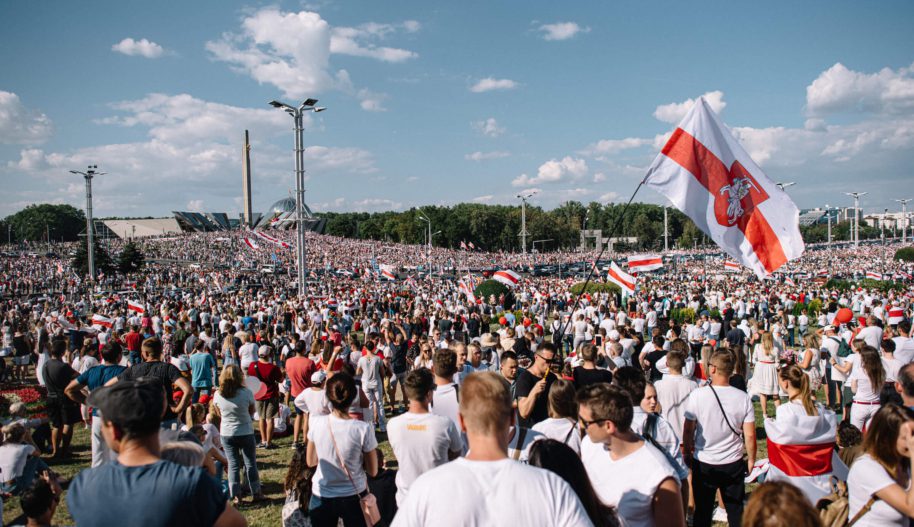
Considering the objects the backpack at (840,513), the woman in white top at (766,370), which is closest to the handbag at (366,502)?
the backpack at (840,513)

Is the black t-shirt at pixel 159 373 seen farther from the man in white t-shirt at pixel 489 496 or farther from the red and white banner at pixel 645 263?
the red and white banner at pixel 645 263

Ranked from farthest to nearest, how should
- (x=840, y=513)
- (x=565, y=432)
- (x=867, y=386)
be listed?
(x=867, y=386)
(x=565, y=432)
(x=840, y=513)

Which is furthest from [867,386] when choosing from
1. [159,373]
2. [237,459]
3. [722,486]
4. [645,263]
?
[645,263]

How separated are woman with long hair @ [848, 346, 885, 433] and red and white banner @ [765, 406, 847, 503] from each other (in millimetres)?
2365

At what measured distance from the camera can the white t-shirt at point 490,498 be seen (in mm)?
1984

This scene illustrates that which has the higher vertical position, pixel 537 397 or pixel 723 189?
pixel 723 189

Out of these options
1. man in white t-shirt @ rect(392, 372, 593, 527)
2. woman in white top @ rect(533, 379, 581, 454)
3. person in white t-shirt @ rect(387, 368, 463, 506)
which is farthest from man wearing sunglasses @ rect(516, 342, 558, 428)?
man in white t-shirt @ rect(392, 372, 593, 527)

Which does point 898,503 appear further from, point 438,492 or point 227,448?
point 227,448

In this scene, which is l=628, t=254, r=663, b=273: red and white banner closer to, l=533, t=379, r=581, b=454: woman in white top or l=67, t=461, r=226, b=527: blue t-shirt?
l=533, t=379, r=581, b=454: woman in white top

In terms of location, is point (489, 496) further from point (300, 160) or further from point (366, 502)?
point (300, 160)

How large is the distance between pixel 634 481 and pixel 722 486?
232 cm

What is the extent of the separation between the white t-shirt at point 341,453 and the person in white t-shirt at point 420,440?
1.04ft

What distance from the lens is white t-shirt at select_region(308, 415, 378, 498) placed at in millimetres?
4121

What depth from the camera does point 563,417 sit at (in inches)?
150
